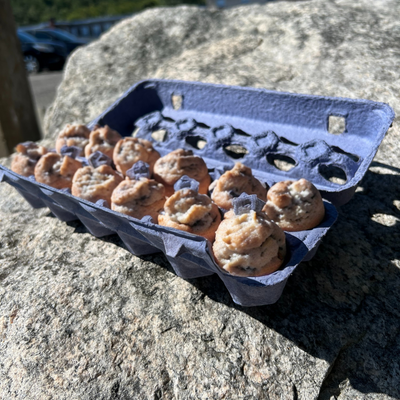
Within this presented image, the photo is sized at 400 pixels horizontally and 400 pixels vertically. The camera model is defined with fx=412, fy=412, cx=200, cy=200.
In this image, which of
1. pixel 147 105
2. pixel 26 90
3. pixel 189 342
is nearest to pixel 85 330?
pixel 189 342

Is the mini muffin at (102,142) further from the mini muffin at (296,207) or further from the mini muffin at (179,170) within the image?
the mini muffin at (296,207)

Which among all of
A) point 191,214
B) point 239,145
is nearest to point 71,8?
point 239,145

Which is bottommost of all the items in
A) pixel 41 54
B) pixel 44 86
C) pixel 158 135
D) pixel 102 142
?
pixel 44 86

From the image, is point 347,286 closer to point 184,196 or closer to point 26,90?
point 184,196

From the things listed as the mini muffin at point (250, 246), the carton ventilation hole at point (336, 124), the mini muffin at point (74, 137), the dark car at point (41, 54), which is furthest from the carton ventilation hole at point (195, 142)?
the dark car at point (41, 54)

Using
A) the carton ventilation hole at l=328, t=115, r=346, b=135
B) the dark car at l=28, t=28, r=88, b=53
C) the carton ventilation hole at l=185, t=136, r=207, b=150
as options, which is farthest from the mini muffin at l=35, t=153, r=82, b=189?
the dark car at l=28, t=28, r=88, b=53

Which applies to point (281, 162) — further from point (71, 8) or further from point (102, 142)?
point (71, 8)

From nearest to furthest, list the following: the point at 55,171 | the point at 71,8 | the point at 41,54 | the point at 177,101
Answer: the point at 55,171 → the point at 177,101 → the point at 41,54 → the point at 71,8
